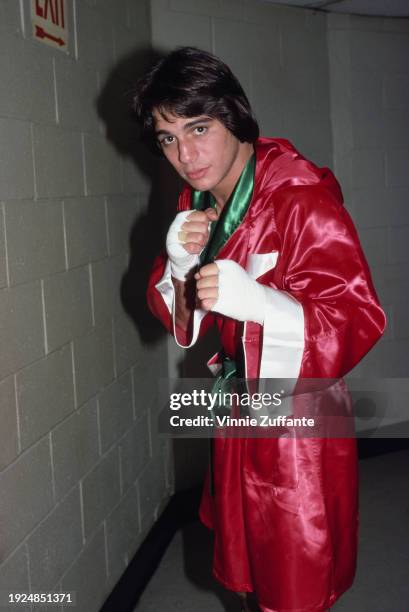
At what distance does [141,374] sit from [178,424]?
0.44m

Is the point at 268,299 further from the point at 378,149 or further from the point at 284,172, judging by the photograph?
the point at 378,149

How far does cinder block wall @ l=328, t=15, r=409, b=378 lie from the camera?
3.03m

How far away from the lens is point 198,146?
4.45ft

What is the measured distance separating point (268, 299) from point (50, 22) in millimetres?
952

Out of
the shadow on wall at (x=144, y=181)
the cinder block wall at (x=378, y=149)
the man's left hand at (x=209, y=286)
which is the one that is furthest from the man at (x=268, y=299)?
the cinder block wall at (x=378, y=149)

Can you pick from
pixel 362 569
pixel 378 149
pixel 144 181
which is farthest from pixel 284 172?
pixel 378 149

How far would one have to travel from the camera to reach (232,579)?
4.90 feet

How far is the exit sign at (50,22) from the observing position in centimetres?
154

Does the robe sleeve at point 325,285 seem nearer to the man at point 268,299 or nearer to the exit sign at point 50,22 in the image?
the man at point 268,299

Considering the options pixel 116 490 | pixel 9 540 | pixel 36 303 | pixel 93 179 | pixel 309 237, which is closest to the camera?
pixel 309 237

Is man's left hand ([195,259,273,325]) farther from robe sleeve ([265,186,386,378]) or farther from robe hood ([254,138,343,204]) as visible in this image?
robe hood ([254,138,343,204])

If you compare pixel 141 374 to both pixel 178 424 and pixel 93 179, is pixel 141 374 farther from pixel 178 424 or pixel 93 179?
pixel 93 179

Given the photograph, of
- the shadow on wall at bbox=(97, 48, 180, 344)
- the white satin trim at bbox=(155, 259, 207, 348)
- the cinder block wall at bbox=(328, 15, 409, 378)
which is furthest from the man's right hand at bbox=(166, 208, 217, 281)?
the cinder block wall at bbox=(328, 15, 409, 378)

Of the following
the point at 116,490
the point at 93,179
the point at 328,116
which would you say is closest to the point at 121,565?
the point at 116,490
